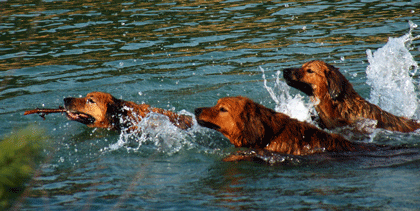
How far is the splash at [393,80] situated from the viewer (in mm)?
9602

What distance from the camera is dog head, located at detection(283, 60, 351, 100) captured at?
7.26 m

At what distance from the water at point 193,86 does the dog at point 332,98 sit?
1.34 feet

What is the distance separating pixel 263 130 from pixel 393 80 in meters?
5.22

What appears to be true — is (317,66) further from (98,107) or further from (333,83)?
(98,107)

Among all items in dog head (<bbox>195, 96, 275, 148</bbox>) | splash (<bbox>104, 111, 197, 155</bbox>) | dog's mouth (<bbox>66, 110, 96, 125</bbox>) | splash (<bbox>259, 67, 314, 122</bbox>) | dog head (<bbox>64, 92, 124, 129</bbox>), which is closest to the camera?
dog head (<bbox>195, 96, 275, 148</bbox>)

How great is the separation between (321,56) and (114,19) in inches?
286

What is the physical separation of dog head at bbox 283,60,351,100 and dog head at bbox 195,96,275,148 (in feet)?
4.15

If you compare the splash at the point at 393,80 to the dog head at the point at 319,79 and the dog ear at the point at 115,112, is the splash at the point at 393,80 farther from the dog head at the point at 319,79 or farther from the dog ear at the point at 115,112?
the dog ear at the point at 115,112

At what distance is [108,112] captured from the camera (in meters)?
7.59

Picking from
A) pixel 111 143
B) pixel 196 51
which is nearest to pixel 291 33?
pixel 196 51

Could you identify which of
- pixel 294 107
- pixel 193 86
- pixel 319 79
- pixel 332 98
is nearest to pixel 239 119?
pixel 319 79

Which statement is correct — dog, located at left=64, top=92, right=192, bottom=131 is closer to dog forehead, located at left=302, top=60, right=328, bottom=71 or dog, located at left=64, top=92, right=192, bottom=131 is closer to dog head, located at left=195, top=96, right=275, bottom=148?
dog head, located at left=195, top=96, right=275, bottom=148

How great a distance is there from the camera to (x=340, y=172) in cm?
564

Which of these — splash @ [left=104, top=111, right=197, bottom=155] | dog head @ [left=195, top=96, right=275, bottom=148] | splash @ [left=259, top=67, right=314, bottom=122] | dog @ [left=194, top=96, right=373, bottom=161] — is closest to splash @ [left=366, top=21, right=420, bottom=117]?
splash @ [left=259, top=67, right=314, bottom=122]
